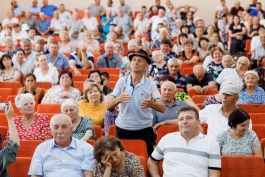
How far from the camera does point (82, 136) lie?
4.89m

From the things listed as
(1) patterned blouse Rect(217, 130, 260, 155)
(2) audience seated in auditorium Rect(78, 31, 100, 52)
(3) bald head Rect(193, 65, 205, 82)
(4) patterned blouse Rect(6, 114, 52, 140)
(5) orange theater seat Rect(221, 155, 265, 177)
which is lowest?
(5) orange theater seat Rect(221, 155, 265, 177)

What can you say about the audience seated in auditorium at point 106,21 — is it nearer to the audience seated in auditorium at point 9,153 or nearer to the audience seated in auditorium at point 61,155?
the audience seated in auditorium at point 61,155

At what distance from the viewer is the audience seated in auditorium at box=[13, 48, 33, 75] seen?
828cm

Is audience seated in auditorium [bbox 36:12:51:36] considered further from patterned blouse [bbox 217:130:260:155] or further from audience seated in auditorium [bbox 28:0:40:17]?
patterned blouse [bbox 217:130:260:155]

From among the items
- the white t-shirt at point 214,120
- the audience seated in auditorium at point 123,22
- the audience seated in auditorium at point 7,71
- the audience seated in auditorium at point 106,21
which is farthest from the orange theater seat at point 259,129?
the audience seated in auditorium at point 106,21

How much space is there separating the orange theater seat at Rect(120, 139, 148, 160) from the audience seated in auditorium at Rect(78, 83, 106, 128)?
1.31 m

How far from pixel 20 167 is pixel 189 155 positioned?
1.19 m

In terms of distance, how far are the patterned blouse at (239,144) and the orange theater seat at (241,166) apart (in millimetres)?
A: 284

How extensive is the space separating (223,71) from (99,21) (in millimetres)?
6679

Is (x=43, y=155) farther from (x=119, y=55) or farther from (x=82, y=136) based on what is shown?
(x=119, y=55)

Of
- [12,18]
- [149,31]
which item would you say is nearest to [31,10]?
[12,18]

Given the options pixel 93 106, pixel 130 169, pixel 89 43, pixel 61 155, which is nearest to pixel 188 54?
pixel 89 43

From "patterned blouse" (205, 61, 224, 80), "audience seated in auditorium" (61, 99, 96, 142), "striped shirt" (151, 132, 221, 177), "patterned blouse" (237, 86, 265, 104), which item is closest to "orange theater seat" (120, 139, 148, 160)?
"striped shirt" (151, 132, 221, 177)

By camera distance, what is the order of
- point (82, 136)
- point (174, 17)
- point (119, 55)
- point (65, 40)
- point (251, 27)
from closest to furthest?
point (82, 136), point (119, 55), point (65, 40), point (251, 27), point (174, 17)
